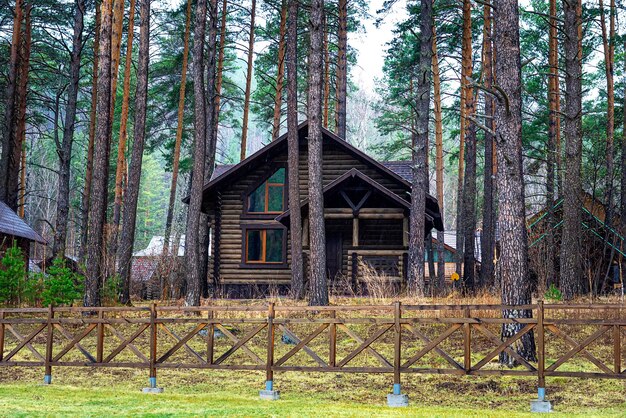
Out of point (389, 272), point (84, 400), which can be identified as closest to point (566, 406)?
point (84, 400)

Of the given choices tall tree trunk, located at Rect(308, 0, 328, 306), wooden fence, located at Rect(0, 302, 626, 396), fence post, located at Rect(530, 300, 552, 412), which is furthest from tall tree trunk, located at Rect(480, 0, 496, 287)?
fence post, located at Rect(530, 300, 552, 412)

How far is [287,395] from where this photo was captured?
11922 mm

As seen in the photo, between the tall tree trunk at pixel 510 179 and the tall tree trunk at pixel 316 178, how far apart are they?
5392 millimetres

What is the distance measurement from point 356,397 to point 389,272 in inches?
601

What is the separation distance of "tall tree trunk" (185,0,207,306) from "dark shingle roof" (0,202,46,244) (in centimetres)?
1059

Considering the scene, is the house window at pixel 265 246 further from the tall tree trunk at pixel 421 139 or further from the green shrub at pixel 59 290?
the green shrub at pixel 59 290

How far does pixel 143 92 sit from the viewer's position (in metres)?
24.8

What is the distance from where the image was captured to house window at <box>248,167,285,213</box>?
2992 cm

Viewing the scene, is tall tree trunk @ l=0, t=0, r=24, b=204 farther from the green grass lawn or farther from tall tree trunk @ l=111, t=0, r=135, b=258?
the green grass lawn

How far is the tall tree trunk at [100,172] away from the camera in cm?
1848

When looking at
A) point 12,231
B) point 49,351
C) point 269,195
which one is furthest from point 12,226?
point 49,351

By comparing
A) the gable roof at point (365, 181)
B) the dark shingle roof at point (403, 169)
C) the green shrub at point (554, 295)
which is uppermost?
the dark shingle roof at point (403, 169)

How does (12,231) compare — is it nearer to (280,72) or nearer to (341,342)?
(280,72)

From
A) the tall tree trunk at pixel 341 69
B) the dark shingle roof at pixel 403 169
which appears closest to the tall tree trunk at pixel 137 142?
the dark shingle roof at pixel 403 169
